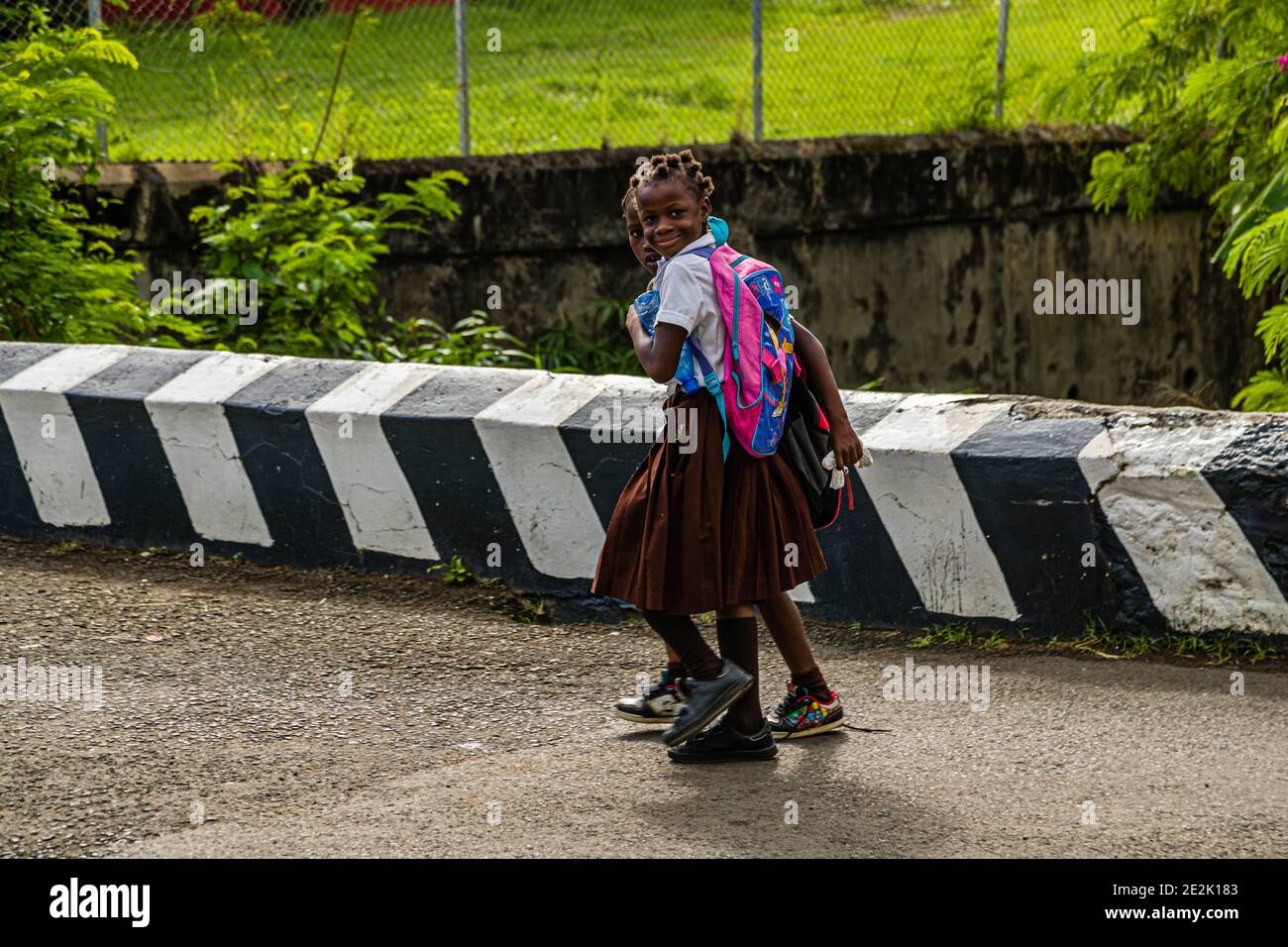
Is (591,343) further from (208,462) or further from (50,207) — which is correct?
(208,462)

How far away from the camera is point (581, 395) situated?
536 cm

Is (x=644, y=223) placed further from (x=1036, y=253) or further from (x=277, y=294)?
(x=1036, y=253)

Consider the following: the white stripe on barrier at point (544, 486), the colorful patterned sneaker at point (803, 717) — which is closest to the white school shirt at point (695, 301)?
the colorful patterned sneaker at point (803, 717)

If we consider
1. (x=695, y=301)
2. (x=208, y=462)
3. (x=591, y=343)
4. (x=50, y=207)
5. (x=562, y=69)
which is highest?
(x=562, y=69)

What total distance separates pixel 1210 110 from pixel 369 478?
4533 mm

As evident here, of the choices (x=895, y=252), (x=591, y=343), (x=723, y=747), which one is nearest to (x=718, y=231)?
(x=723, y=747)

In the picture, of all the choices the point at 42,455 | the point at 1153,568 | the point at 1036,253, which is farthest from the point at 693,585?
the point at 1036,253

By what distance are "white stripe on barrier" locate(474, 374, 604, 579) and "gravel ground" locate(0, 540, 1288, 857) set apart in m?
0.22

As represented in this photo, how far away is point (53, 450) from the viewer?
5754 millimetres

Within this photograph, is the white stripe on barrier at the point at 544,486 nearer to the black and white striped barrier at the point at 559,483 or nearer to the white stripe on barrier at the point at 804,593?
the black and white striped barrier at the point at 559,483

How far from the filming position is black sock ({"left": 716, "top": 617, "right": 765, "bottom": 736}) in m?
4.04

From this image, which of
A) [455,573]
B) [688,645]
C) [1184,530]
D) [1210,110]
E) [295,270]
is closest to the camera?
[688,645]

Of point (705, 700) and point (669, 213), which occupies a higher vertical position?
point (669, 213)

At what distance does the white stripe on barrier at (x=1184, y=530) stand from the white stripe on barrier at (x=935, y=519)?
37 centimetres
